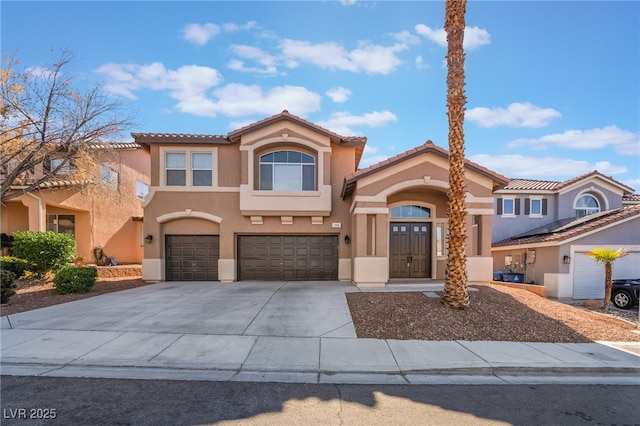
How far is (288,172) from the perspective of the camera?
15.2 metres

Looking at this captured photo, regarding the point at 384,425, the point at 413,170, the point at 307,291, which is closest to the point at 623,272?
the point at 413,170

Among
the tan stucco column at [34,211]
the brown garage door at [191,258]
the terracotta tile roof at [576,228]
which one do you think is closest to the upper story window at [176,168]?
the brown garage door at [191,258]

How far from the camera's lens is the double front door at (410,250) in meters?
14.5

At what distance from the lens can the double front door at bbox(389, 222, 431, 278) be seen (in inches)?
571

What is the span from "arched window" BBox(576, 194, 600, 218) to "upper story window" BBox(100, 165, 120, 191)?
2664 centimetres

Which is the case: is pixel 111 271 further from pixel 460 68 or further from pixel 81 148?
pixel 460 68

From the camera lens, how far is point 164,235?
15.4 meters

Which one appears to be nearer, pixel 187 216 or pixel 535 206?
pixel 187 216

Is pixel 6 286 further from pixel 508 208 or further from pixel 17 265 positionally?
pixel 508 208

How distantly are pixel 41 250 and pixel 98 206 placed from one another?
6.01 m

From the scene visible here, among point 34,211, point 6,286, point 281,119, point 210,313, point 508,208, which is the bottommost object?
point 210,313

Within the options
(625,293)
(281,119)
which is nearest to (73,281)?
(281,119)

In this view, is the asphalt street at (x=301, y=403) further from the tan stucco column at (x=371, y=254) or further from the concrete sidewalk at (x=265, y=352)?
the tan stucco column at (x=371, y=254)

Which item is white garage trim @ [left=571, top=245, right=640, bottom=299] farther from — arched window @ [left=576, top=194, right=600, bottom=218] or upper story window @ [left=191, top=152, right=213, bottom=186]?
upper story window @ [left=191, top=152, right=213, bottom=186]
